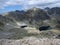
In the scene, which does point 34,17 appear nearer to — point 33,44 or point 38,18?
point 38,18

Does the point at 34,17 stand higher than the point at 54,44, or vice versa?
the point at 54,44

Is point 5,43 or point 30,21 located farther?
point 30,21

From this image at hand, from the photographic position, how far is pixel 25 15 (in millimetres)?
165750

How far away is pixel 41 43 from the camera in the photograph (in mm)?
14094

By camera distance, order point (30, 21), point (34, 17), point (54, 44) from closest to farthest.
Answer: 1. point (54, 44)
2. point (30, 21)
3. point (34, 17)

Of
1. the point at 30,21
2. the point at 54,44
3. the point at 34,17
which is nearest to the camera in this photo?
the point at 54,44

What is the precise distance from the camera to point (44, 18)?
6806 inches

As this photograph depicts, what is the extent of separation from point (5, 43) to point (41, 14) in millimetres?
162735

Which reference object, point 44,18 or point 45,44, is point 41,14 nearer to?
point 44,18

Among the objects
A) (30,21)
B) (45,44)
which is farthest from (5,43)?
(30,21)

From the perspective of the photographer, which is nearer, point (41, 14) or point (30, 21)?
point (30, 21)

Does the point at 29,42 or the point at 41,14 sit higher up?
the point at 29,42

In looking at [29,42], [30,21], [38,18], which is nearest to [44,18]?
[38,18]

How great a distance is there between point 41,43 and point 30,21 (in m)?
148
